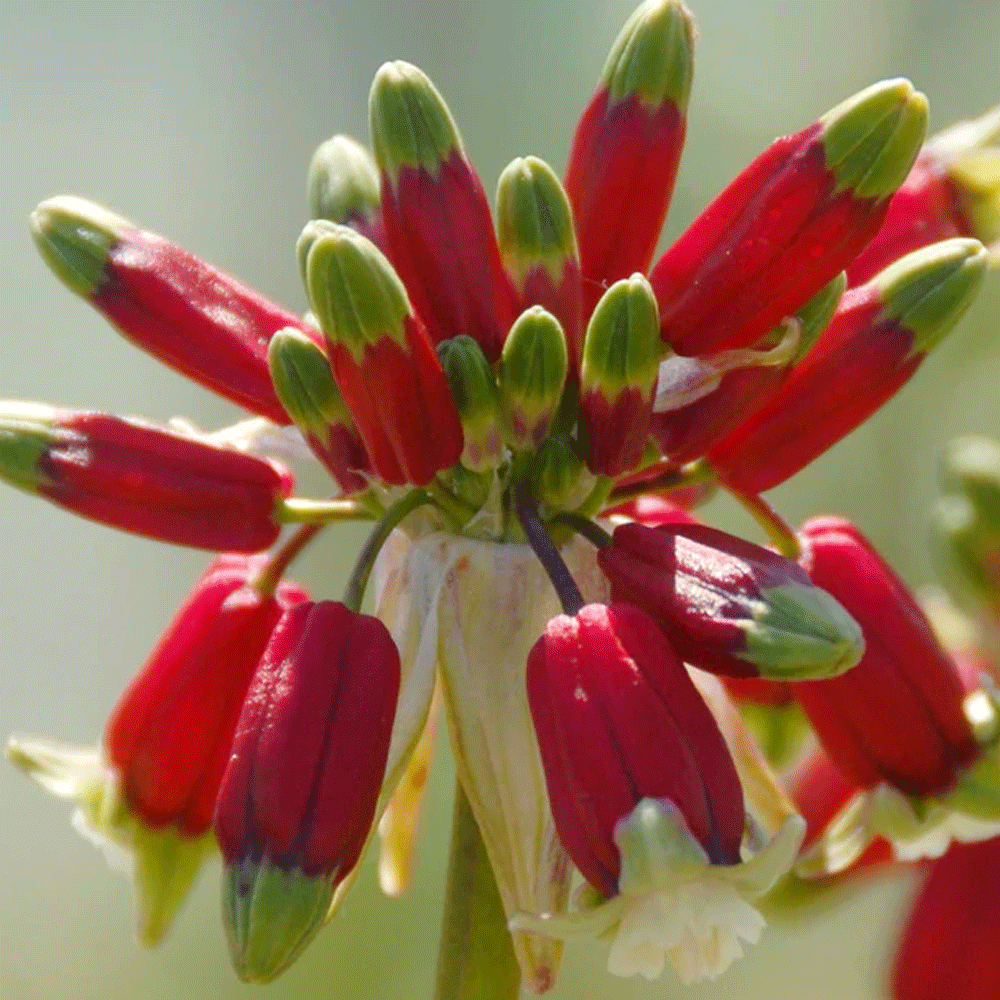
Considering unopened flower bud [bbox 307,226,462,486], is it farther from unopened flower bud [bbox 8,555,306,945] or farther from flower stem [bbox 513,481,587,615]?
unopened flower bud [bbox 8,555,306,945]

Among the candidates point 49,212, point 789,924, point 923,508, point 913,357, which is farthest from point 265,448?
point 923,508

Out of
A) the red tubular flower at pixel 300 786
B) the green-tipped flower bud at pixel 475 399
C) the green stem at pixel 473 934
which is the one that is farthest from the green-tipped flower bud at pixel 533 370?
the green stem at pixel 473 934

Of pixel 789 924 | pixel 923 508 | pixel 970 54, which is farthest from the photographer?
pixel 970 54

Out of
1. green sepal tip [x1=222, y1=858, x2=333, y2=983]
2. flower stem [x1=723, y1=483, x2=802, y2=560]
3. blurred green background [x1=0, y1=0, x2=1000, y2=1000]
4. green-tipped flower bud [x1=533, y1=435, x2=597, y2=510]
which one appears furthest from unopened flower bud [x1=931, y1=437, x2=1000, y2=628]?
blurred green background [x1=0, y1=0, x2=1000, y2=1000]

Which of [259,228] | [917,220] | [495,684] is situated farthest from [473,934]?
[259,228]

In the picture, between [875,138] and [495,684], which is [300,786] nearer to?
[495,684]

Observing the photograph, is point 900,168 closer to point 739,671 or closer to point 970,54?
point 739,671
